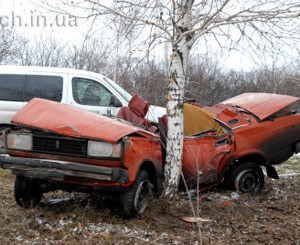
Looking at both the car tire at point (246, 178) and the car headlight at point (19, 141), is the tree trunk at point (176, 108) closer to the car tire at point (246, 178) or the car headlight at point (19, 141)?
the car tire at point (246, 178)

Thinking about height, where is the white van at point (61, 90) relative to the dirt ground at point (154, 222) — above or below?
above

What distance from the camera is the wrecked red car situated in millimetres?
4559

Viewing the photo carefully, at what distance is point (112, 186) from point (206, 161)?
6.68 ft

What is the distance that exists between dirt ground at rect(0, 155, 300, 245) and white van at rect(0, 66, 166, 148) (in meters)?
2.47

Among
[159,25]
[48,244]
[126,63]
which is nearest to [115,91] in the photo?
[126,63]

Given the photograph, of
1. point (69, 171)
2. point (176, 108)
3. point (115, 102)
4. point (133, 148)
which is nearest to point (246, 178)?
point (176, 108)

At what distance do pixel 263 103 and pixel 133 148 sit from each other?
3283mm

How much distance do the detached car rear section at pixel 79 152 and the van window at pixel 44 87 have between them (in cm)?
345

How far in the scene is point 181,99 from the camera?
5.98 meters

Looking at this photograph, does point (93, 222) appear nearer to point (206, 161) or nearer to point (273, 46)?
point (206, 161)

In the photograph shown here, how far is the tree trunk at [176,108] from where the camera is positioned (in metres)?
5.94

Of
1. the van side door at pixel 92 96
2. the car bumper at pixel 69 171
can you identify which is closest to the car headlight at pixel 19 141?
the car bumper at pixel 69 171

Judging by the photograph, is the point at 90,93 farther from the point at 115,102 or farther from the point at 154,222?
the point at 154,222

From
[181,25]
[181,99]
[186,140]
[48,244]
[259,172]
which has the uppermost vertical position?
[181,25]
